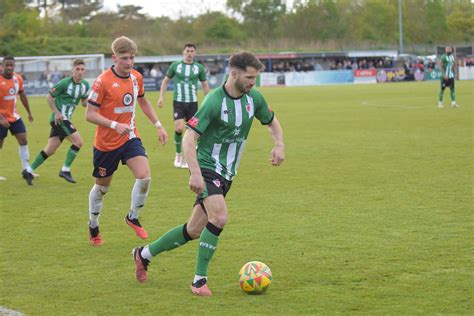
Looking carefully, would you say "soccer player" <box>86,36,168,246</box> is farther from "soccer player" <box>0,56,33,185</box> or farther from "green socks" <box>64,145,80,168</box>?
"soccer player" <box>0,56,33,185</box>

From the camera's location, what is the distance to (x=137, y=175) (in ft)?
27.8

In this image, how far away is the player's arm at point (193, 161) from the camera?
5977 mm

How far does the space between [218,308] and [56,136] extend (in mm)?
8254

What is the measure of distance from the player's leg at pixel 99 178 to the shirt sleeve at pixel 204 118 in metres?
2.37

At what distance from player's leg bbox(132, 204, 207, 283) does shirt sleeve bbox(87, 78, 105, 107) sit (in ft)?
6.96

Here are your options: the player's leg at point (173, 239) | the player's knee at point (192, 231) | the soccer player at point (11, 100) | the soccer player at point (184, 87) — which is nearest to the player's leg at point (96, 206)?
the player's leg at point (173, 239)

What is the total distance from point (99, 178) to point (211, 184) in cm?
244

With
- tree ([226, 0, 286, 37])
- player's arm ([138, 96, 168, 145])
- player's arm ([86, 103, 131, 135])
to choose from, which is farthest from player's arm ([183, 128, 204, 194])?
tree ([226, 0, 286, 37])

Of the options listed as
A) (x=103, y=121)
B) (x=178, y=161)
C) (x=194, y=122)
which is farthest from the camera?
(x=178, y=161)

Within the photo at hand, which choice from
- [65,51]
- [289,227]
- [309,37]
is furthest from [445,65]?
[309,37]

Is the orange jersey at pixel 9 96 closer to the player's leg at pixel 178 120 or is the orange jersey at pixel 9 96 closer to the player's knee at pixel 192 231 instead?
the player's leg at pixel 178 120

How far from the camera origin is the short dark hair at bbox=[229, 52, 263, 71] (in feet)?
20.0

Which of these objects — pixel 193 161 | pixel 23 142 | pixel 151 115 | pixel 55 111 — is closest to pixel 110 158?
pixel 151 115

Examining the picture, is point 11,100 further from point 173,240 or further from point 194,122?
point 194,122
